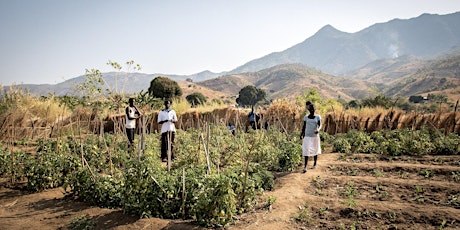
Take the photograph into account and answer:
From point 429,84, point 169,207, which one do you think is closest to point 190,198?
point 169,207

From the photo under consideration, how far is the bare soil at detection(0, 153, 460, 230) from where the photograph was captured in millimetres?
3395

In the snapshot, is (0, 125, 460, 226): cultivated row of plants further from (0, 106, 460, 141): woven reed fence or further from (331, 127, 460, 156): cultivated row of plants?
(331, 127, 460, 156): cultivated row of plants

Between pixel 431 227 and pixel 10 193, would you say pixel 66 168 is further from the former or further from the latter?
pixel 431 227

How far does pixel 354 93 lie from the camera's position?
91.8 meters

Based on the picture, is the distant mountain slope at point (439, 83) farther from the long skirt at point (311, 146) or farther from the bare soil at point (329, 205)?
the long skirt at point (311, 146)

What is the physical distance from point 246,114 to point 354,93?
290 ft

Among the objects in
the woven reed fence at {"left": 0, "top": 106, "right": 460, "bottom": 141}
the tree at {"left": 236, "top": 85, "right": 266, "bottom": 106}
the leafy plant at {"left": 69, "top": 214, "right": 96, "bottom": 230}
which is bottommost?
the leafy plant at {"left": 69, "top": 214, "right": 96, "bottom": 230}

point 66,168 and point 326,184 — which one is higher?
point 66,168

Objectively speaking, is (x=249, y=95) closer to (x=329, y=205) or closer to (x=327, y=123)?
(x=327, y=123)

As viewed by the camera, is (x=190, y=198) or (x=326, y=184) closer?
(x=190, y=198)

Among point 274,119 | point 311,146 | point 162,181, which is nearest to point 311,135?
point 311,146

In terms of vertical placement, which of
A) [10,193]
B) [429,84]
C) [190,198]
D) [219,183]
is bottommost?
Answer: [10,193]

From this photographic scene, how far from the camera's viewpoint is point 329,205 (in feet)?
13.0


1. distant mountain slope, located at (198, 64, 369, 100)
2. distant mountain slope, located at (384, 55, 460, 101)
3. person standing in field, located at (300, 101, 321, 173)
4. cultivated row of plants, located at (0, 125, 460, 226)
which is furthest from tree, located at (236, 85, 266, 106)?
cultivated row of plants, located at (0, 125, 460, 226)
